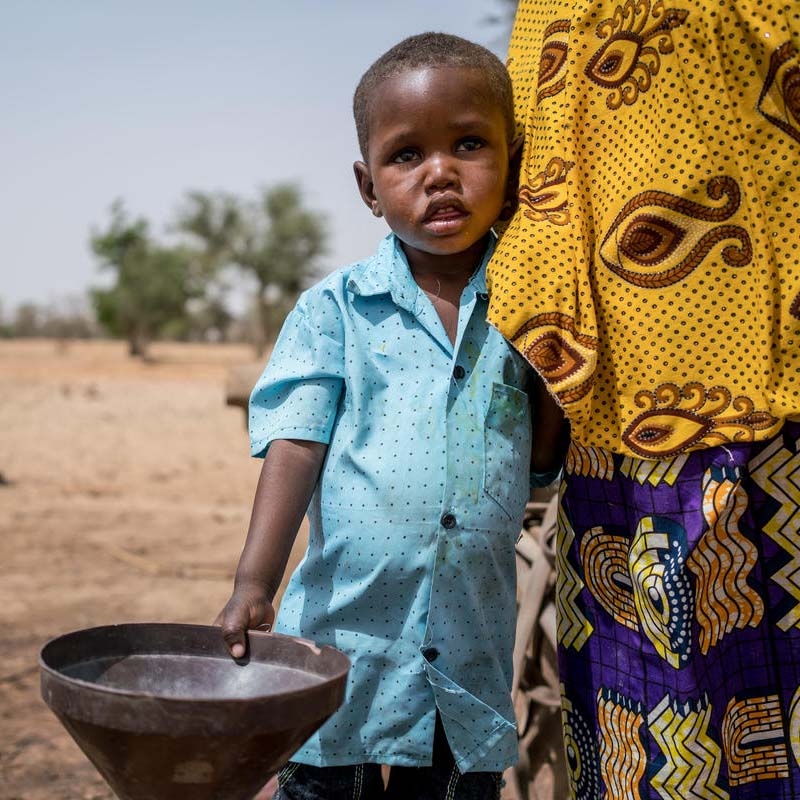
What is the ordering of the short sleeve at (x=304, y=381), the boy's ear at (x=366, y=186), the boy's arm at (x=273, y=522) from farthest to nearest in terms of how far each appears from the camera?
the boy's ear at (x=366, y=186) → the short sleeve at (x=304, y=381) → the boy's arm at (x=273, y=522)

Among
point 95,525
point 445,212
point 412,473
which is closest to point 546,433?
point 412,473

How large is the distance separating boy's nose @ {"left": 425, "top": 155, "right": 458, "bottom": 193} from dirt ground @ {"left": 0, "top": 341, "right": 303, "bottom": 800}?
2434mm

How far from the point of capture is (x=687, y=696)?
1538 millimetres

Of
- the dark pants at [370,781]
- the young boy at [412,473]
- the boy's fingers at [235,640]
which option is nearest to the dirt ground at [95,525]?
the dark pants at [370,781]

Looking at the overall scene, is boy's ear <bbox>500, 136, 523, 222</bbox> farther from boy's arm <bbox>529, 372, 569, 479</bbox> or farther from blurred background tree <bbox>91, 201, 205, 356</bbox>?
blurred background tree <bbox>91, 201, 205, 356</bbox>

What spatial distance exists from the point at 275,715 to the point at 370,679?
46cm

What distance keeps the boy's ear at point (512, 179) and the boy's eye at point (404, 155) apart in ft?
0.52

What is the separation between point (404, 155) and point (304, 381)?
390mm

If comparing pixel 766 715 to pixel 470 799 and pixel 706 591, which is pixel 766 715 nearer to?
pixel 706 591

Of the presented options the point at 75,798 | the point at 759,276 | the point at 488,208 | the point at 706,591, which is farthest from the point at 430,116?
the point at 75,798

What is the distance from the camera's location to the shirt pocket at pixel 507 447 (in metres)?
1.70

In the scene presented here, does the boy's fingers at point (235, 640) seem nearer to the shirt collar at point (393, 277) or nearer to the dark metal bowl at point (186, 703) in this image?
the dark metal bowl at point (186, 703)

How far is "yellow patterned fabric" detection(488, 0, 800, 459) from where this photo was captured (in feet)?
4.76

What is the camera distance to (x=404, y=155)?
1.72 m
